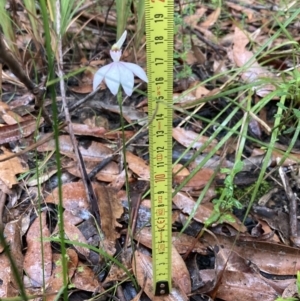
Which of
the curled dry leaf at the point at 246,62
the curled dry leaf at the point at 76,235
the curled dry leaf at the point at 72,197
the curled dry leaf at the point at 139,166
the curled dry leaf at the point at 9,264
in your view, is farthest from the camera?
the curled dry leaf at the point at 246,62

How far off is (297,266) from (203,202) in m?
0.34

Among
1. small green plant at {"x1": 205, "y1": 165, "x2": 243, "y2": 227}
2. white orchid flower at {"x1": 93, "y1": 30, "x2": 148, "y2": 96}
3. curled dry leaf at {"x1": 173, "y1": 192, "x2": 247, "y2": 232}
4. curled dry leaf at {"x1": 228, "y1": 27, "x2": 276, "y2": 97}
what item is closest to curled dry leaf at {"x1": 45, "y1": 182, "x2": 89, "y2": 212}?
curled dry leaf at {"x1": 173, "y1": 192, "x2": 247, "y2": 232}

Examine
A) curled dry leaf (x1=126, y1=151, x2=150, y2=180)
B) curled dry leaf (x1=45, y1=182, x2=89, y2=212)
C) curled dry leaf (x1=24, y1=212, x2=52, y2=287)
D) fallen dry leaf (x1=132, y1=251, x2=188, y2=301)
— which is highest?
curled dry leaf (x1=126, y1=151, x2=150, y2=180)

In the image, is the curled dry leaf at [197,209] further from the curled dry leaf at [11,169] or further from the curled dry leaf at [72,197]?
the curled dry leaf at [11,169]

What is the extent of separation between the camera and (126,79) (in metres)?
0.90

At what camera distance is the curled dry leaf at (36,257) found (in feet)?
4.03

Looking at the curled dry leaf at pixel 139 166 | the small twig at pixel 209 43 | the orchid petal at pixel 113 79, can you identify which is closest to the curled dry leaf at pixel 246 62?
the small twig at pixel 209 43

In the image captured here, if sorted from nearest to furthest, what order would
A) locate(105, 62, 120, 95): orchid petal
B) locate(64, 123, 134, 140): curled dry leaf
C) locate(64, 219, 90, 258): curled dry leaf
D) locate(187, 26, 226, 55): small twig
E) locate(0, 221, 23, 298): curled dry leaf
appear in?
locate(105, 62, 120, 95): orchid petal < locate(0, 221, 23, 298): curled dry leaf < locate(64, 219, 90, 258): curled dry leaf < locate(64, 123, 134, 140): curled dry leaf < locate(187, 26, 226, 55): small twig

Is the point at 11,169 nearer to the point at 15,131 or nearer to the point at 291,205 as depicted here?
the point at 15,131

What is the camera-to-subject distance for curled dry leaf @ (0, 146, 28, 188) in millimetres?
1448

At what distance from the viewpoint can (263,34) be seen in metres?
2.27

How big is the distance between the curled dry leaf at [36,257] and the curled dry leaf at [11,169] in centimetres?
18

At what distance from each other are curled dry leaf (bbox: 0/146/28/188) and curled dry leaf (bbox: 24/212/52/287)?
175mm

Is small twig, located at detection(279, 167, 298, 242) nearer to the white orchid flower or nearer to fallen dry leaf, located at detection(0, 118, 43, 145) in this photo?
the white orchid flower
